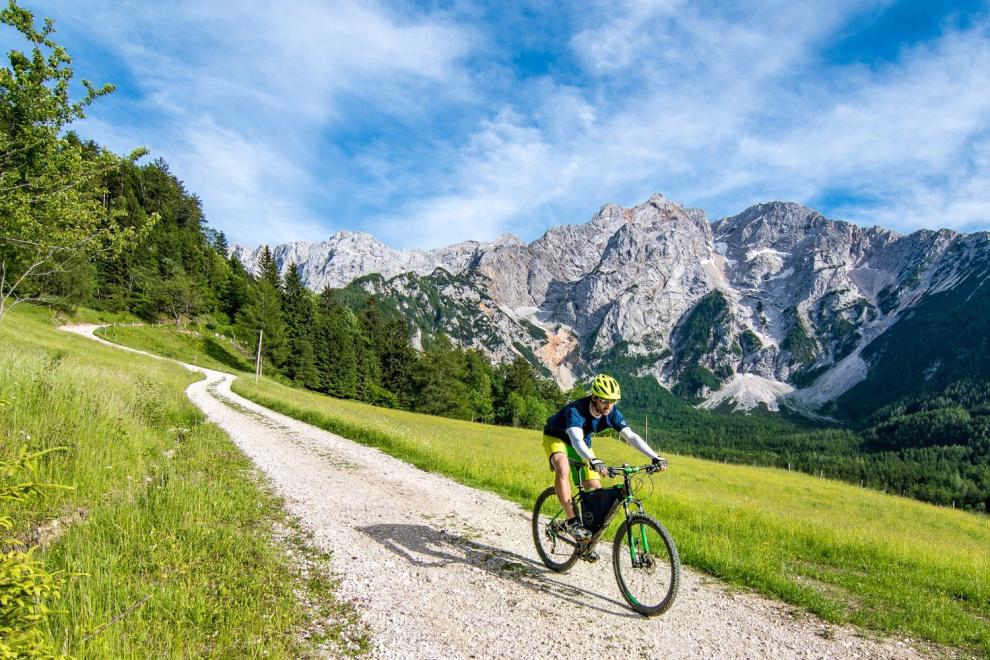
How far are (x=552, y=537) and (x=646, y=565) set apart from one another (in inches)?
74.2

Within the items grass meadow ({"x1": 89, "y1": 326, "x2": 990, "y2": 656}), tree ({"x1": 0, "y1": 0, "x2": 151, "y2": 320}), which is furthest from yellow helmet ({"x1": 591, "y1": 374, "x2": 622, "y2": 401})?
tree ({"x1": 0, "y1": 0, "x2": 151, "y2": 320})

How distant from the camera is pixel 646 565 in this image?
6.68 meters

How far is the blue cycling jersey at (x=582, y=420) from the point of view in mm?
7879

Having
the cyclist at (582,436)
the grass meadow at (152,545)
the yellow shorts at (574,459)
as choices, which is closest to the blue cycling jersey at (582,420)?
the cyclist at (582,436)

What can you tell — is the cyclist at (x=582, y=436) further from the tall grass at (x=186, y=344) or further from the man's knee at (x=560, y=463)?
the tall grass at (x=186, y=344)

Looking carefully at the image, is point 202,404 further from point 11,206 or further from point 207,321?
point 207,321

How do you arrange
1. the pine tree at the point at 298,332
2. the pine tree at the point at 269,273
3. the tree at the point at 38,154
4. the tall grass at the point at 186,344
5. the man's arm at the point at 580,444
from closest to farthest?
the man's arm at the point at 580,444 < the tree at the point at 38,154 < the tall grass at the point at 186,344 < the pine tree at the point at 298,332 < the pine tree at the point at 269,273

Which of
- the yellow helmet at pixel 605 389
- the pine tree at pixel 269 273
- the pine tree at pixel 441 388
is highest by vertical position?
the pine tree at pixel 269 273

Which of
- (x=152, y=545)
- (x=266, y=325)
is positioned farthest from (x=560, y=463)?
(x=266, y=325)

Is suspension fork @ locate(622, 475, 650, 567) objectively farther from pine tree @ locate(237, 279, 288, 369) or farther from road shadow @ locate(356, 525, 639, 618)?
pine tree @ locate(237, 279, 288, 369)

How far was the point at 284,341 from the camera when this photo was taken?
75.1m

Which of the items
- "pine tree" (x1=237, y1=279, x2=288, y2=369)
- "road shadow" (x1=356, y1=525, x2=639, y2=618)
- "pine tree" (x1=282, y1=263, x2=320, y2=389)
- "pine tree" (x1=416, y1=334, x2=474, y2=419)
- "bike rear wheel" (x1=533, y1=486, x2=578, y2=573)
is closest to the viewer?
"road shadow" (x1=356, y1=525, x2=639, y2=618)

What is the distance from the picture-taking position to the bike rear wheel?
7.85 m

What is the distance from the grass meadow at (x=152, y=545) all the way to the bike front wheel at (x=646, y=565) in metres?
3.77
